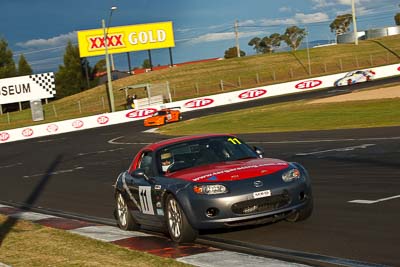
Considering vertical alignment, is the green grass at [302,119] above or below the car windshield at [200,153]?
below

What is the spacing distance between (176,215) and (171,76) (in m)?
88.9

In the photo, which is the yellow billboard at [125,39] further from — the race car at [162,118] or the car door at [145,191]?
the car door at [145,191]

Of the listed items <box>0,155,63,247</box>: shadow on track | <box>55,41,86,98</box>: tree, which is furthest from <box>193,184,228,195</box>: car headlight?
<box>55,41,86,98</box>: tree

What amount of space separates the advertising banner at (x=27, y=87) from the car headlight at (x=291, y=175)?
83157 mm

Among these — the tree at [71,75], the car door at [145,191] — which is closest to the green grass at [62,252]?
the car door at [145,191]

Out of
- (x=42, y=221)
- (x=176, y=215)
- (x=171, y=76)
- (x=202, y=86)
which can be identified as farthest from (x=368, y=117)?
(x=171, y=76)

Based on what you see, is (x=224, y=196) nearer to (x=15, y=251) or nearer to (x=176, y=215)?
(x=176, y=215)

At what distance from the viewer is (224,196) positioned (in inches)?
355

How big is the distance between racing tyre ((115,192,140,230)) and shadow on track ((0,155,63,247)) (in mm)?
1656

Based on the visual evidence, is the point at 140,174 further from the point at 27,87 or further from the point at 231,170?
the point at 27,87

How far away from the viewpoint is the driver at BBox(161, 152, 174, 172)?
10222mm

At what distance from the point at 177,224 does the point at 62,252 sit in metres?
1.42

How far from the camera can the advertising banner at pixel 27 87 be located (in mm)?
Answer: 90562

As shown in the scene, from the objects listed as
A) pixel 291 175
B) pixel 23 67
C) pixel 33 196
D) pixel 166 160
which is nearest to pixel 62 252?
pixel 166 160
